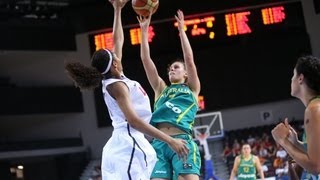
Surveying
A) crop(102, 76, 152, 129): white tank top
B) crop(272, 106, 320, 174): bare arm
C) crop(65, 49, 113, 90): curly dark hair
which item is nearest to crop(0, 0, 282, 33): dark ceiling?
crop(102, 76, 152, 129): white tank top

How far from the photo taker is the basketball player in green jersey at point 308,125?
9.22 feet

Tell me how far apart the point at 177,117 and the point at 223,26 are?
36.7ft

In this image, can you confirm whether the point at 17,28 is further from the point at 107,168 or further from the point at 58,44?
the point at 107,168

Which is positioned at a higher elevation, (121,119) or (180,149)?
(121,119)

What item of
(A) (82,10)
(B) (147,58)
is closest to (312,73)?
(B) (147,58)

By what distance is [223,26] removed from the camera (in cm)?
1566

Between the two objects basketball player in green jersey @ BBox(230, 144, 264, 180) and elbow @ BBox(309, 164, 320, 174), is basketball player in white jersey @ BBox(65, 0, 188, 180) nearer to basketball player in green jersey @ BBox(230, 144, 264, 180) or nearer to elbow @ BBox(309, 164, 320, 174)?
elbow @ BBox(309, 164, 320, 174)

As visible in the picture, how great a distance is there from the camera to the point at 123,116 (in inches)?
148

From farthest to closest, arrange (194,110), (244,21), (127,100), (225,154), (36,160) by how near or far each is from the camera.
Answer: (36,160) < (225,154) < (244,21) < (194,110) < (127,100)

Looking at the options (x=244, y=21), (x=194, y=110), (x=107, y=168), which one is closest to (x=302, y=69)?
(x=107, y=168)

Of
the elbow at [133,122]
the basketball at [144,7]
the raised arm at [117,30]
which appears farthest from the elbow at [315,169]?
the basketball at [144,7]

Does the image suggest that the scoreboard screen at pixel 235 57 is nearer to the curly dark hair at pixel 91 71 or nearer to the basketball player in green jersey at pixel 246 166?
the basketball player in green jersey at pixel 246 166

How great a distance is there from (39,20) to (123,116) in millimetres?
13669

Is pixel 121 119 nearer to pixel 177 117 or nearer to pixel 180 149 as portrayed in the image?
pixel 180 149
